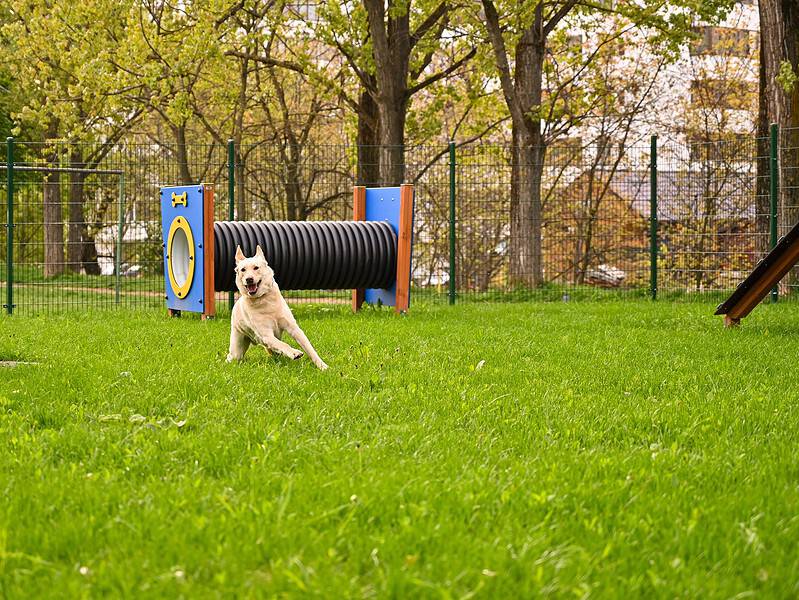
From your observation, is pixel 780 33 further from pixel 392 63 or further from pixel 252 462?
pixel 252 462

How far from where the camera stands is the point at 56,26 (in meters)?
24.3

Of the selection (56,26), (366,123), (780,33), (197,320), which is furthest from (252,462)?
(56,26)

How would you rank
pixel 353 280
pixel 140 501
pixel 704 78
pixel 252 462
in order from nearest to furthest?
pixel 140 501 < pixel 252 462 < pixel 353 280 < pixel 704 78

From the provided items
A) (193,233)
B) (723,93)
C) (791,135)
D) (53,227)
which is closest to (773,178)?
(791,135)

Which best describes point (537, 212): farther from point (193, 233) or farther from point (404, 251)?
point (193, 233)

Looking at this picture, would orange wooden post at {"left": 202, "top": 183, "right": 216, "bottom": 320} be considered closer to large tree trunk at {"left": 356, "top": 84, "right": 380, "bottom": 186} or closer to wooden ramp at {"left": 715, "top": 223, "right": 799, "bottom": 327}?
wooden ramp at {"left": 715, "top": 223, "right": 799, "bottom": 327}

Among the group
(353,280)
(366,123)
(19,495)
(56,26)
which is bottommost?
(19,495)

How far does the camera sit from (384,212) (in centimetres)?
1345

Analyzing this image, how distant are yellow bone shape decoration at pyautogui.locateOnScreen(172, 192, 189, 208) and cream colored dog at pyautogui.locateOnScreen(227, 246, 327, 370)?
4.43 metres

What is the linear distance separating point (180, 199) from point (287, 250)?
56.4 inches

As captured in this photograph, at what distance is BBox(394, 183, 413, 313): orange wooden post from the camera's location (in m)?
12.8

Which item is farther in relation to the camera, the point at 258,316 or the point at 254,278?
the point at 254,278

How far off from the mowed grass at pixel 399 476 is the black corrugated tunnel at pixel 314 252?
4.09m

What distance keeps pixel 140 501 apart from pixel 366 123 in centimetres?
1988
